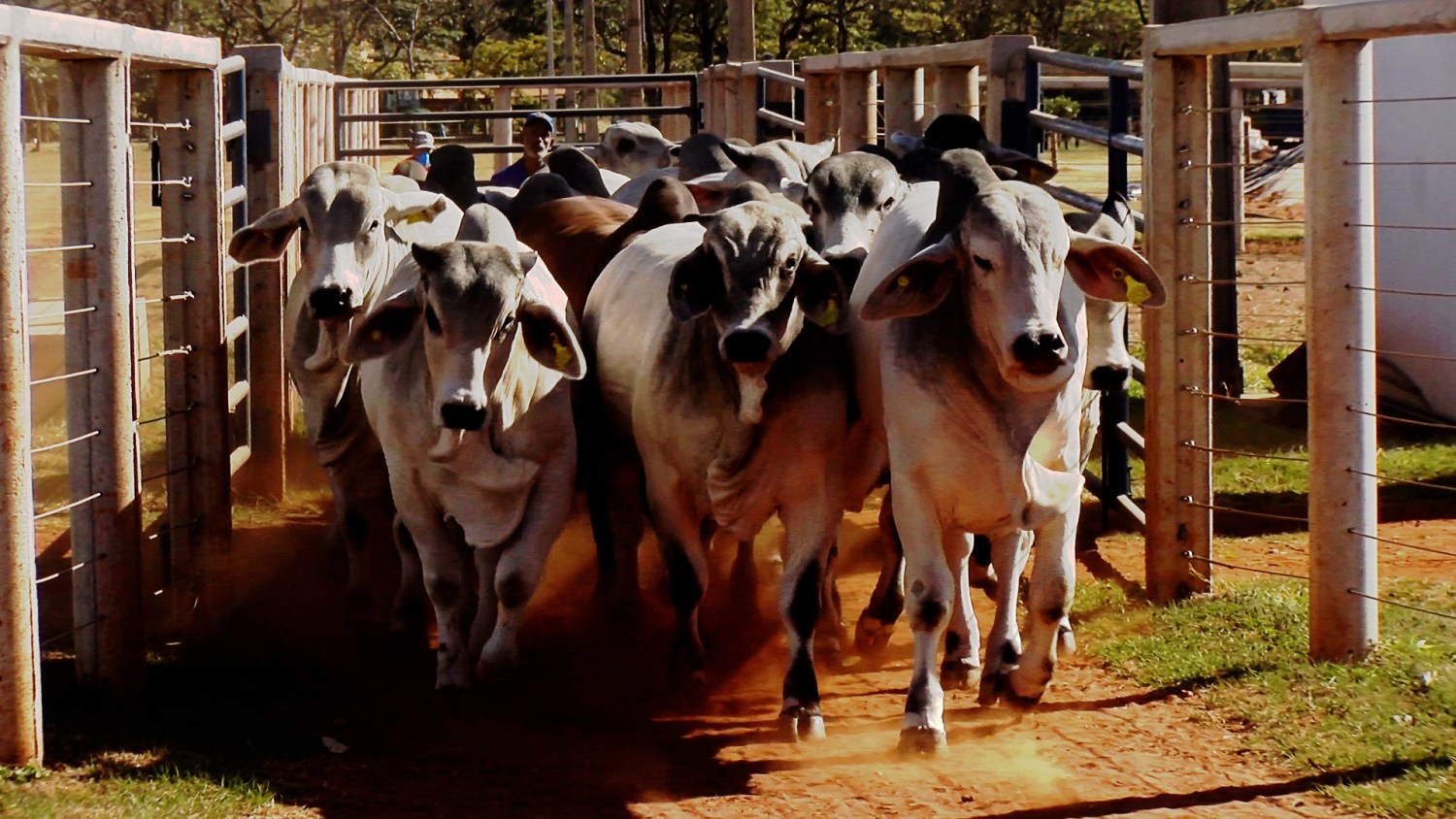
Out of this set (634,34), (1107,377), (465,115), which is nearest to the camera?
(1107,377)

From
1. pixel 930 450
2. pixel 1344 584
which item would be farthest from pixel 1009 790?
pixel 1344 584

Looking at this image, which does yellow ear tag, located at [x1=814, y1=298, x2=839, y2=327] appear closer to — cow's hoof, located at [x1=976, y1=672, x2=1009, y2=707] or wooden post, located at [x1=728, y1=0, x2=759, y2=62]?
cow's hoof, located at [x1=976, y1=672, x2=1009, y2=707]

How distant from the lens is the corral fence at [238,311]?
5.17m

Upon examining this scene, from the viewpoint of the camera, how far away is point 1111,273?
18.0 ft

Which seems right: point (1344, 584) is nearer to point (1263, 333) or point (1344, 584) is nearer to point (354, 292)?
point (354, 292)

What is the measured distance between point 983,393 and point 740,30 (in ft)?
55.4

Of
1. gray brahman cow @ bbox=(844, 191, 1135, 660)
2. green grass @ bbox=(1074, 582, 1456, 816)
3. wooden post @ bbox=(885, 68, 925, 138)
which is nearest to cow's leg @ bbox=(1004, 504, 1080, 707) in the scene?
gray brahman cow @ bbox=(844, 191, 1135, 660)

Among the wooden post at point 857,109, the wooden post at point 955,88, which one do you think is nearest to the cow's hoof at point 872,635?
the wooden post at point 955,88

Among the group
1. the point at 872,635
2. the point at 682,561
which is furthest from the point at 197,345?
the point at 872,635

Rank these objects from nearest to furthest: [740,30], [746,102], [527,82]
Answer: [746,102]
[527,82]
[740,30]

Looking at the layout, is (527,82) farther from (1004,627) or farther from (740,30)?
(1004,627)

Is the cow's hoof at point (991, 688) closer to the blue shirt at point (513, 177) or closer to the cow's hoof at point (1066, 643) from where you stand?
the cow's hoof at point (1066, 643)

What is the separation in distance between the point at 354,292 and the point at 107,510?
1347 mm

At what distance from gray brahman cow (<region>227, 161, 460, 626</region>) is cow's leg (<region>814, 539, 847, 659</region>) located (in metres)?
1.81
